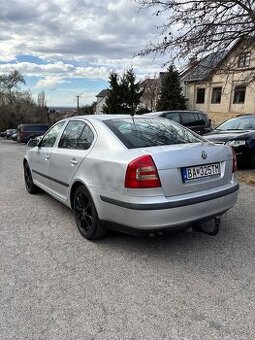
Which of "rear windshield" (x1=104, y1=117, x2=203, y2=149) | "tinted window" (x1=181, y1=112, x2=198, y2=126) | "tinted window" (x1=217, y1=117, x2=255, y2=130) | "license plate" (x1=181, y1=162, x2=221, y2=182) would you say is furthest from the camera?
"tinted window" (x1=181, y1=112, x2=198, y2=126)

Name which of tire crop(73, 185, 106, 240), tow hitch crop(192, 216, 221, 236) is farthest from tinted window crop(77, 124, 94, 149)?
tow hitch crop(192, 216, 221, 236)

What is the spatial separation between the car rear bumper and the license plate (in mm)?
195

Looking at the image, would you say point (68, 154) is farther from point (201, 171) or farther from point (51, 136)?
point (201, 171)

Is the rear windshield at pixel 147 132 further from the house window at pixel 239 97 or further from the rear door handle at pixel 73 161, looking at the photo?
the house window at pixel 239 97

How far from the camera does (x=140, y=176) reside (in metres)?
3.19

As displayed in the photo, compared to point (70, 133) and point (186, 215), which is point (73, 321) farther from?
point (70, 133)

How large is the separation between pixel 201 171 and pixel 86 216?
148cm

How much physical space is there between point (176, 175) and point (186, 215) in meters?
0.40

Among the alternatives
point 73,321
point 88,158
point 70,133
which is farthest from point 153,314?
point 70,133

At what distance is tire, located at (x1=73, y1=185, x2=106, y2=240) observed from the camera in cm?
380

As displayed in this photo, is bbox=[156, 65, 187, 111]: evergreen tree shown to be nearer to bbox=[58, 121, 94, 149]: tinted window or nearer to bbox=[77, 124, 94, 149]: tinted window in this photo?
bbox=[58, 121, 94, 149]: tinted window

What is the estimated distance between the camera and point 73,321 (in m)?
2.50

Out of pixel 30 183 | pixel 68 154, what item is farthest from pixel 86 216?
pixel 30 183

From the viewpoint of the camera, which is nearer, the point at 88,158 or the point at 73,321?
the point at 73,321
